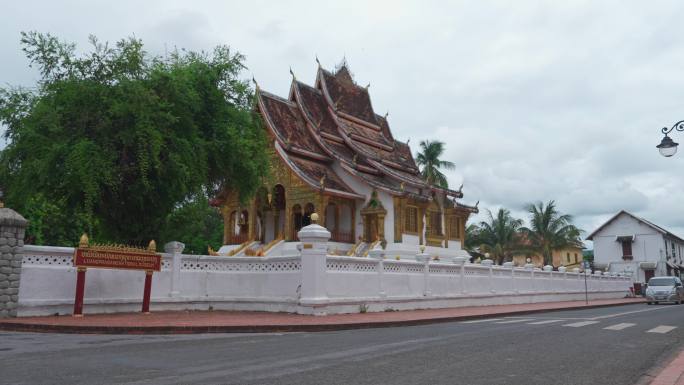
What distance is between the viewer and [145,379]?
549 centimetres

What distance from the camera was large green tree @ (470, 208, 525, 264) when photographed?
49688 mm

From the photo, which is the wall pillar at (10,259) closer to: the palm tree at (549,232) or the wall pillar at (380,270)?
the wall pillar at (380,270)

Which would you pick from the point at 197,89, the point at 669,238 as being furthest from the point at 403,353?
the point at 669,238

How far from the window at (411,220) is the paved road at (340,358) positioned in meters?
19.3

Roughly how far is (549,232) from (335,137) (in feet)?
86.8

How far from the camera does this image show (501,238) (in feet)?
164

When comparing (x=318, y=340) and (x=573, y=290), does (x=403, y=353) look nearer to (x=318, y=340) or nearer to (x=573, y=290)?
(x=318, y=340)

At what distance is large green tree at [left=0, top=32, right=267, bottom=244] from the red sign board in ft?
5.94

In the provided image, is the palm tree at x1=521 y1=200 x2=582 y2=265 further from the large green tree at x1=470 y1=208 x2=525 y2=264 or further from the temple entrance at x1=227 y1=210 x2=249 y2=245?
the temple entrance at x1=227 y1=210 x2=249 y2=245

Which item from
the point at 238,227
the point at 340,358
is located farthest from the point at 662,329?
the point at 238,227

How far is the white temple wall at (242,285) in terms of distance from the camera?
40.6 feet

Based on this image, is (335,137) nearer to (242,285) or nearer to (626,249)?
(242,285)

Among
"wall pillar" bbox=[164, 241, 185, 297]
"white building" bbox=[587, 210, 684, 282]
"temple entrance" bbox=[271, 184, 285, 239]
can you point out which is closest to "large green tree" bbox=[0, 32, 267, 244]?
"wall pillar" bbox=[164, 241, 185, 297]

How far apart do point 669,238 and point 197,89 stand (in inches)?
2051
